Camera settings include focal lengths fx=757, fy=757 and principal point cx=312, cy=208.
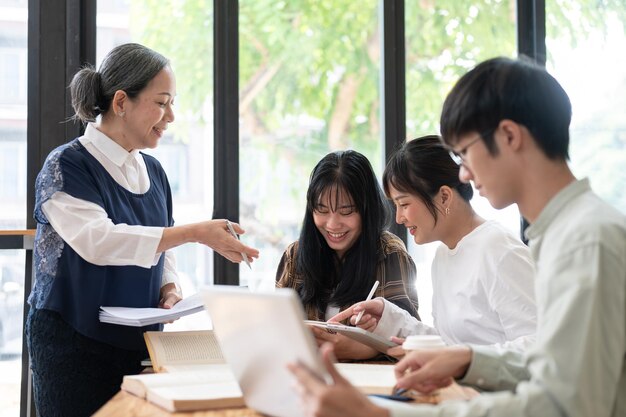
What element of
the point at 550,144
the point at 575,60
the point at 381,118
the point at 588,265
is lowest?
the point at 588,265

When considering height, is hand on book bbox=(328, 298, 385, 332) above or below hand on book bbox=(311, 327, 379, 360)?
above

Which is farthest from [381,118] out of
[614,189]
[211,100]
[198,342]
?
[198,342]

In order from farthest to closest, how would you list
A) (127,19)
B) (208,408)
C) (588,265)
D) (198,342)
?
(127,19) → (198,342) → (208,408) → (588,265)

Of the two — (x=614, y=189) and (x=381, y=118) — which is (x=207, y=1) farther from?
(x=614, y=189)

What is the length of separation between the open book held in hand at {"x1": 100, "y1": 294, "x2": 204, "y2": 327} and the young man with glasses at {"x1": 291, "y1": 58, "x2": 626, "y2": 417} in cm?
74

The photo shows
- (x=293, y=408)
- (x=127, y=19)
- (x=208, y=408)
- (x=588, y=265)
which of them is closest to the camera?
(x=588, y=265)

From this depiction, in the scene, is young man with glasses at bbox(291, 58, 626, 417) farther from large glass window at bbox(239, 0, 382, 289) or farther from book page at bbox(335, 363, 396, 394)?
large glass window at bbox(239, 0, 382, 289)

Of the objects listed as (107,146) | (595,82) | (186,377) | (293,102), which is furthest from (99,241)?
(595,82)

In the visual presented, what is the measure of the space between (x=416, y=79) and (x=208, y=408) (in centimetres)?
250

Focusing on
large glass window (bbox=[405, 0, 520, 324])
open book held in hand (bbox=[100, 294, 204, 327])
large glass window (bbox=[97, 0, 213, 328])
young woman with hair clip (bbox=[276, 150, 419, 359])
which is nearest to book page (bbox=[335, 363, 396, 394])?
open book held in hand (bbox=[100, 294, 204, 327])

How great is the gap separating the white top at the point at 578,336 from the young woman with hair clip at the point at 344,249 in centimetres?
124

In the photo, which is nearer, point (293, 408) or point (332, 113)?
point (293, 408)

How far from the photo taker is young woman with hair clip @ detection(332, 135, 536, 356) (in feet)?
6.07

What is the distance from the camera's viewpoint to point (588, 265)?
1.04 metres
